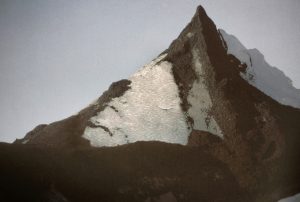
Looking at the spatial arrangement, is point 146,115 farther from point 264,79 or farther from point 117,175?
point 264,79

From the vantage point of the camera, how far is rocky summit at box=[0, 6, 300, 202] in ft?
47.6

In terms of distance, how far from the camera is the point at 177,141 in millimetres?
20359

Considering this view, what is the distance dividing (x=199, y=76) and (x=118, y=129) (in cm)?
687

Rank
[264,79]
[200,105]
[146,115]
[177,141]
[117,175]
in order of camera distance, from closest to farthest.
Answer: [117,175] → [177,141] → [200,105] → [146,115] → [264,79]

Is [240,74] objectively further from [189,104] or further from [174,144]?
[174,144]

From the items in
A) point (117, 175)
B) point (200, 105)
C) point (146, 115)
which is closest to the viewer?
point (117, 175)

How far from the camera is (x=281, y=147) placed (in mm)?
19562

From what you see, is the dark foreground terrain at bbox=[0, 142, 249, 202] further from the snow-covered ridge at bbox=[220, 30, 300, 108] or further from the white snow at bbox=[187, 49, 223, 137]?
the snow-covered ridge at bbox=[220, 30, 300, 108]

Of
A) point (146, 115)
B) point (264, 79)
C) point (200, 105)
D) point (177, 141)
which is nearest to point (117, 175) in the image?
point (177, 141)

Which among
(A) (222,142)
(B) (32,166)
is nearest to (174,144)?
(A) (222,142)

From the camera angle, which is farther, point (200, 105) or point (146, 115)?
point (146, 115)

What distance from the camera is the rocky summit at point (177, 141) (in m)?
14.5

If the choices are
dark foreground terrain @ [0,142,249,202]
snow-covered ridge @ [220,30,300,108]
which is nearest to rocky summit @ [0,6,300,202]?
dark foreground terrain @ [0,142,249,202]

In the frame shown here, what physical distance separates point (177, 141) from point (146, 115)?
10.1 feet
